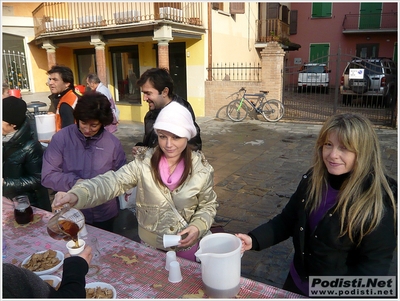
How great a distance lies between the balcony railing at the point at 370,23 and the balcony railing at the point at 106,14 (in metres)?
15.1

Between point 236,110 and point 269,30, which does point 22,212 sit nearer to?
point 236,110

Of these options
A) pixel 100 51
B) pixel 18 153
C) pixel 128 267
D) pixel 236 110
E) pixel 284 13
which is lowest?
pixel 236 110

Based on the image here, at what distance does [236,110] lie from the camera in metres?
11.7

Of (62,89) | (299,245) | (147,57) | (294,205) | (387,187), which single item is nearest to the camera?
(387,187)

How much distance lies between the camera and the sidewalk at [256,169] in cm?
334

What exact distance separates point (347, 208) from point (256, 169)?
4638 millimetres

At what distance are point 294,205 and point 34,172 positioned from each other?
2.22 meters

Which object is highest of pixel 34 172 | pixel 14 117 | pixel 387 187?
pixel 14 117

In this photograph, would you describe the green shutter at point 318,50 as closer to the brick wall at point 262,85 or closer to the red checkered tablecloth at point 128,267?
the brick wall at point 262,85

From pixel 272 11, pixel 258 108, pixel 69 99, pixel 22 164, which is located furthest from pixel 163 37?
pixel 272 11

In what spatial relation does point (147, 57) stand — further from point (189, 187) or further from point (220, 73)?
point (189, 187)

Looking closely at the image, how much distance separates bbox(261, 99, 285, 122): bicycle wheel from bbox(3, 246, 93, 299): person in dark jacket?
1027 cm

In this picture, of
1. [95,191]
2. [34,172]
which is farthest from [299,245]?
[34,172]

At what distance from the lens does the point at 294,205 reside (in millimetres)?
1918
